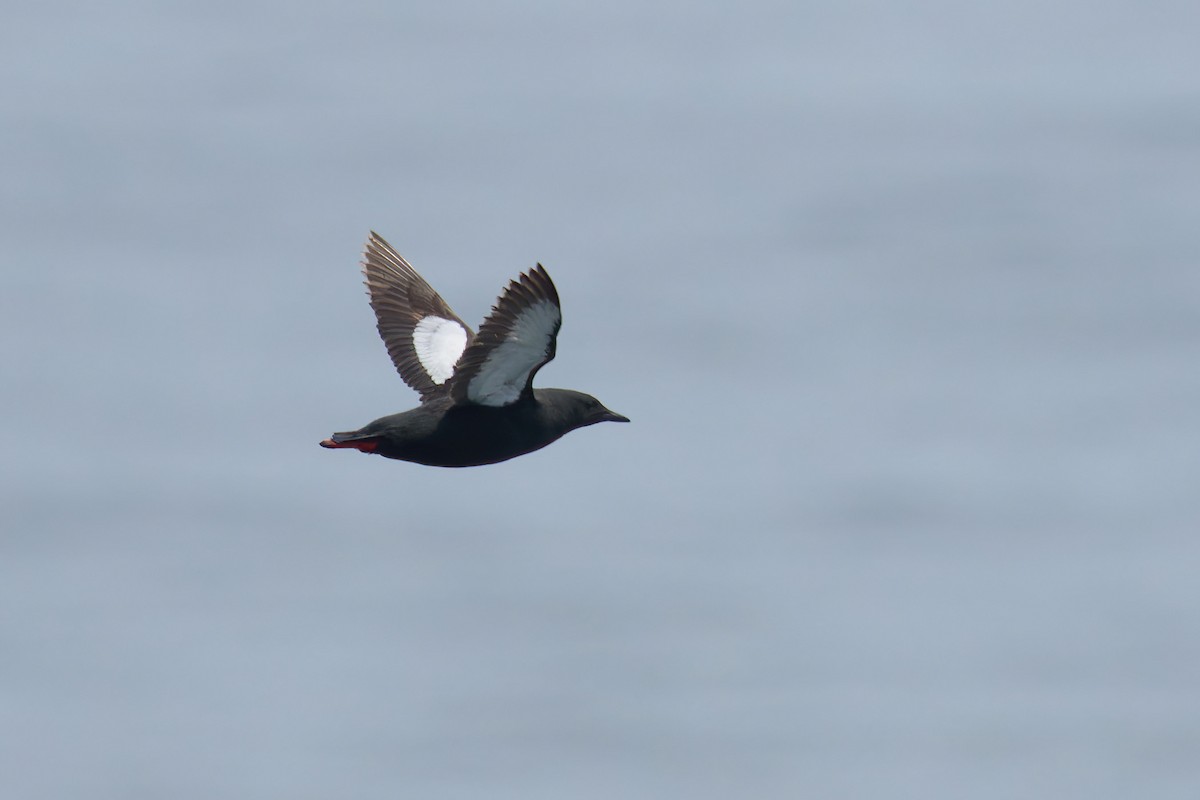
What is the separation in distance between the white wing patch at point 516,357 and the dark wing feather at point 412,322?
86.2 inches

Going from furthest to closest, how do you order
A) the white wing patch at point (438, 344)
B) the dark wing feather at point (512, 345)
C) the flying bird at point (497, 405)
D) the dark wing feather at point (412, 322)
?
1. the dark wing feather at point (412, 322)
2. the white wing patch at point (438, 344)
3. the flying bird at point (497, 405)
4. the dark wing feather at point (512, 345)

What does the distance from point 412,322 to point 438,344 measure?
0.64m

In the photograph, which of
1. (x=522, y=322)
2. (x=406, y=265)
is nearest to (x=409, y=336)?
(x=406, y=265)

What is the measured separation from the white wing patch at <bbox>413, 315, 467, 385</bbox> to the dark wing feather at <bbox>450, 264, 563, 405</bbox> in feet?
→ 8.70

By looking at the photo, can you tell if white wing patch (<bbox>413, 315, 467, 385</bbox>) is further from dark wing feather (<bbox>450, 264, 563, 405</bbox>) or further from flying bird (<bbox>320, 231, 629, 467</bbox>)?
dark wing feather (<bbox>450, 264, 563, 405</bbox>)

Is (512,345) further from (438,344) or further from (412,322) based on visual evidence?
(412,322)

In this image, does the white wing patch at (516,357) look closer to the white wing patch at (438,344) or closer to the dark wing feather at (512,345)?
the dark wing feather at (512,345)

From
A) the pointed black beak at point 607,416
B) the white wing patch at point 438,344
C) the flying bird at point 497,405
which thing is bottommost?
the flying bird at point 497,405

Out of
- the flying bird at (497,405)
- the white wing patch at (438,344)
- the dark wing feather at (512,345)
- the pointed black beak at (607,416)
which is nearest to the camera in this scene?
Answer: the dark wing feather at (512,345)

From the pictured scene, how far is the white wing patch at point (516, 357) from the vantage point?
17.5 meters

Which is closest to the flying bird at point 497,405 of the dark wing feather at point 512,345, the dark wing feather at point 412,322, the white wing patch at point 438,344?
the dark wing feather at point 512,345

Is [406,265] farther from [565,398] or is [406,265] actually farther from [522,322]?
[522,322]

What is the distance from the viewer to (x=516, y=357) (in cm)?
Answer: 1786

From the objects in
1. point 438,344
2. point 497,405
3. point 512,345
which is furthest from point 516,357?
point 438,344
